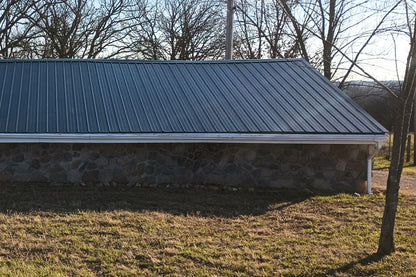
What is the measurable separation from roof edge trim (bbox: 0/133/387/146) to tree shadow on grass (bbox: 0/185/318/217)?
0.86m

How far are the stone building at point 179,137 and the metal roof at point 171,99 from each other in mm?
21

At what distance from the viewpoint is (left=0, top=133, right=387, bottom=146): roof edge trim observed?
293 inches

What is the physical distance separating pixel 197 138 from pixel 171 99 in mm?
1706

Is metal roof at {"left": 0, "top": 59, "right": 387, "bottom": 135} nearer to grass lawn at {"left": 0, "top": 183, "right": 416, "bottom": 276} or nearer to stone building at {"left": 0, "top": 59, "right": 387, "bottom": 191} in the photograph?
stone building at {"left": 0, "top": 59, "right": 387, "bottom": 191}

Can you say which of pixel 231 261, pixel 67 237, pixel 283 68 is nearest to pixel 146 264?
pixel 231 261

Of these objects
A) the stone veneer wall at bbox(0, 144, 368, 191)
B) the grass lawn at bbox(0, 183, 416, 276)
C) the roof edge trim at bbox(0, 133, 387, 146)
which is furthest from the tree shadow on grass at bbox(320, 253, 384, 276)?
the stone veneer wall at bbox(0, 144, 368, 191)

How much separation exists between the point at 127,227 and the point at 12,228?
135 cm

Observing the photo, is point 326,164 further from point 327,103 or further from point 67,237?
point 67,237

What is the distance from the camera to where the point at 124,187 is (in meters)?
7.84

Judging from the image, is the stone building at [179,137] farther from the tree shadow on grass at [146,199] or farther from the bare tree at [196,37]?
the bare tree at [196,37]

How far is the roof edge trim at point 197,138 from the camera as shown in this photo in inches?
293

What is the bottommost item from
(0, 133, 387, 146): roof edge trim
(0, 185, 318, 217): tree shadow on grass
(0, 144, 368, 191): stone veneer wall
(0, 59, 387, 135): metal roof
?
(0, 185, 318, 217): tree shadow on grass

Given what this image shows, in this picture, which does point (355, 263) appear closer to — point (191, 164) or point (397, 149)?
point (397, 149)

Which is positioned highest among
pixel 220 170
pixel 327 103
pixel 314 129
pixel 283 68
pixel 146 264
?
pixel 283 68
